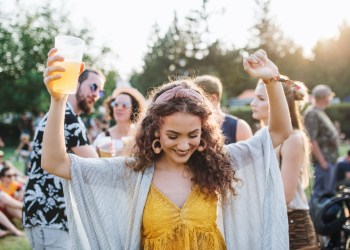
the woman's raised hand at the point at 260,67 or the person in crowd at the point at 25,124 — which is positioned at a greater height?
the person in crowd at the point at 25,124

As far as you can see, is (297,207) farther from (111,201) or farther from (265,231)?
(111,201)

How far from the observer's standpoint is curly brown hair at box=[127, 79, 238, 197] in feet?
8.17

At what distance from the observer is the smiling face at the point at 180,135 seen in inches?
94.7

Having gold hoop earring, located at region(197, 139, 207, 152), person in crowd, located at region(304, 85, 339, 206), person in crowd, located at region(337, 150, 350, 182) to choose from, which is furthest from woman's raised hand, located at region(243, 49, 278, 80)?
person in crowd, located at region(337, 150, 350, 182)

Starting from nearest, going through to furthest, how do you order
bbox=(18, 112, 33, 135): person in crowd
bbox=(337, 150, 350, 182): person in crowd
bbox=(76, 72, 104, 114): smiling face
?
bbox=(76, 72, 104, 114): smiling face
bbox=(337, 150, 350, 182): person in crowd
bbox=(18, 112, 33, 135): person in crowd

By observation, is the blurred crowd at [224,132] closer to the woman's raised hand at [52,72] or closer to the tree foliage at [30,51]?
the woman's raised hand at [52,72]

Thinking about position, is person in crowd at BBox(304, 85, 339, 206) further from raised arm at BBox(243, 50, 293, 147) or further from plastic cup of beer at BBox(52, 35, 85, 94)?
plastic cup of beer at BBox(52, 35, 85, 94)

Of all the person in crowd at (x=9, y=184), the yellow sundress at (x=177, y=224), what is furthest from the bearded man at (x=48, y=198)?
the person in crowd at (x=9, y=184)

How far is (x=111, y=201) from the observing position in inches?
99.1

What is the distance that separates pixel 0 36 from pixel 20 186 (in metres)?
27.0

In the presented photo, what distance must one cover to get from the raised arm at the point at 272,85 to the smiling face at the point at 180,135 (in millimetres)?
379

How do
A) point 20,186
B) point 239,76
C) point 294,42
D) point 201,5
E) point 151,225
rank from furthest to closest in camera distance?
point 294,42 < point 239,76 < point 201,5 < point 20,186 < point 151,225

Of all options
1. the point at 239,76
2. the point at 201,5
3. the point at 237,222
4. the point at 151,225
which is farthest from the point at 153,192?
the point at 239,76

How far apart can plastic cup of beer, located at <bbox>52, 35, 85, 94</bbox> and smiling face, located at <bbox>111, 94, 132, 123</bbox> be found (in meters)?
2.83
